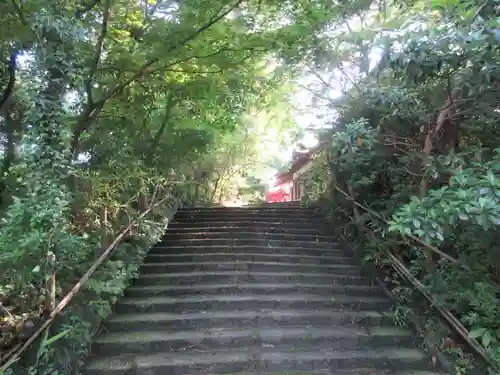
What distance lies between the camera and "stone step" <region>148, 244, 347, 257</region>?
20.6 feet

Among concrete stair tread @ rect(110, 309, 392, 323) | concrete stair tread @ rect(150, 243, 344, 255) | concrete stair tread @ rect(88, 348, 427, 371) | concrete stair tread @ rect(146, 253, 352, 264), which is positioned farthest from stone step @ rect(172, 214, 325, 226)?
concrete stair tread @ rect(88, 348, 427, 371)

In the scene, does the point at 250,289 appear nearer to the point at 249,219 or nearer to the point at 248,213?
the point at 249,219

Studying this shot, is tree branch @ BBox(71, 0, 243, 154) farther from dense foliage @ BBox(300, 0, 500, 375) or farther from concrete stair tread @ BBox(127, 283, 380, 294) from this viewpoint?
concrete stair tread @ BBox(127, 283, 380, 294)

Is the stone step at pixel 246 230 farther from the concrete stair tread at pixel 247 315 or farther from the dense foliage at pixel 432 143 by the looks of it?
the concrete stair tread at pixel 247 315

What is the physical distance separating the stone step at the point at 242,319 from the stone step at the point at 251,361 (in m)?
0.44

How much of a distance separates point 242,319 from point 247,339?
33 centimetres

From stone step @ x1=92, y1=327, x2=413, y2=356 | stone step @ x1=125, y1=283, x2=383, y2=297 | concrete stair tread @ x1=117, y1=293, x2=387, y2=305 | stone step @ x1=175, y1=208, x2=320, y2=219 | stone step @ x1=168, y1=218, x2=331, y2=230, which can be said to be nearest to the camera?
stone step @ x1=92, y1=327, x2=413, y2=356

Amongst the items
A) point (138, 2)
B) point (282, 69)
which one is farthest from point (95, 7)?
point (282, 69)

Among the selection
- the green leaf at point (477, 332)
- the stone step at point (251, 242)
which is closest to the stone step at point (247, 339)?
the green leaf at point (477, 332)

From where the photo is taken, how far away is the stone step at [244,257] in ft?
19.6

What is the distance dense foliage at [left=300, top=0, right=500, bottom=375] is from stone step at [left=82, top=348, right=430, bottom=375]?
0.63 m

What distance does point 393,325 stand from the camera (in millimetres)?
4449

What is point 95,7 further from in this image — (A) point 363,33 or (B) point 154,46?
(A) point 363,33

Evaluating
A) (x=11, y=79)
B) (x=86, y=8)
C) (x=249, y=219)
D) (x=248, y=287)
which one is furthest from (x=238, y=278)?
(x=86, y=8)
